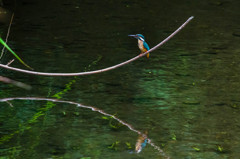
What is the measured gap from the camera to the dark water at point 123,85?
248 cm

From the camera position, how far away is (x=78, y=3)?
5.84m

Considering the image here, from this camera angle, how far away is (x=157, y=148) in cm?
244

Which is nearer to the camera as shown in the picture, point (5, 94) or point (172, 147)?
point (172, 147)

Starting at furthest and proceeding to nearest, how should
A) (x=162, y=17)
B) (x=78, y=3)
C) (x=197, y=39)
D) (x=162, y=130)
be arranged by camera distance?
(x=78, y=3)
(x=162, y=17)
(x=197, y=39)
(x=162, y=130)

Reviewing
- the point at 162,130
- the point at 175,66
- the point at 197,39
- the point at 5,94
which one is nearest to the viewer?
the point at 162,130

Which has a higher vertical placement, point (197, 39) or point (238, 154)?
point (238, 154)

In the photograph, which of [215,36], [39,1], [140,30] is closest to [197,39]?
[215,36]

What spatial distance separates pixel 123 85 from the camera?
335 centimetres

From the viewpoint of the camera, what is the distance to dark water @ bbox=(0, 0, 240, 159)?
97.7 inches

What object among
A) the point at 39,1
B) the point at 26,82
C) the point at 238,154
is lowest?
the point at 39,1

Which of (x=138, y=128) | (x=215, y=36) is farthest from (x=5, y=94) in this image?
(x=215, y=36)

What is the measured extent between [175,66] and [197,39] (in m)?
0.85

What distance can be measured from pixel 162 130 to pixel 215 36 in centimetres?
220

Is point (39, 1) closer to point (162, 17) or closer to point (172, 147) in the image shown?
point (162, 17)
